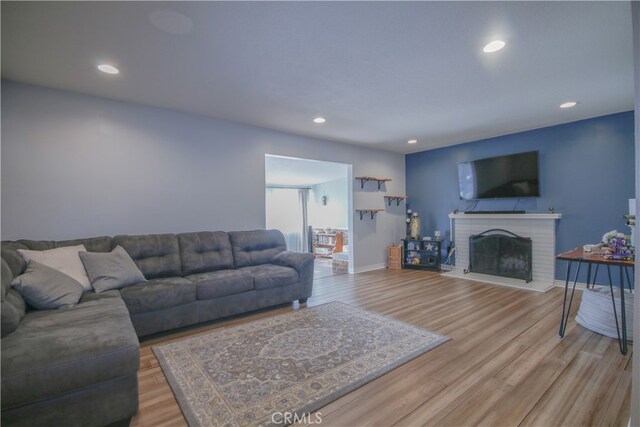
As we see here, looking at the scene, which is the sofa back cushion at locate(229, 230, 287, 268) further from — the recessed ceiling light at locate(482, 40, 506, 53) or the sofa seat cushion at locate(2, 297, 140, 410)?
the recessed ceiling light at locate(482, 40, 506, 53)

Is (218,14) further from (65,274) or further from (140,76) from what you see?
(65,274)

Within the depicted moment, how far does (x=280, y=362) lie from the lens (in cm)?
225

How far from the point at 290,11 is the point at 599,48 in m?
2.43

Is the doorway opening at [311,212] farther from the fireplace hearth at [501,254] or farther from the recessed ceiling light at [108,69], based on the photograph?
the recessed ceiling light at [108,69]

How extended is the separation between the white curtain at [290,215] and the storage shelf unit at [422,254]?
3.76 metres

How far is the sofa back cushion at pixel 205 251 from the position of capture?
11.1 ft

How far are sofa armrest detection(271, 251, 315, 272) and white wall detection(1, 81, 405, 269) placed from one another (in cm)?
78

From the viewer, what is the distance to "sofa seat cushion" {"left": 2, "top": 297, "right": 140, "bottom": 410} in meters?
1.36

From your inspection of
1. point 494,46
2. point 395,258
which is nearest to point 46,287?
point 494,46

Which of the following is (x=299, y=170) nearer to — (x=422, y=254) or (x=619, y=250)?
(x=422, y=254)

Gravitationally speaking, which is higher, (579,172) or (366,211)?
(579,172)

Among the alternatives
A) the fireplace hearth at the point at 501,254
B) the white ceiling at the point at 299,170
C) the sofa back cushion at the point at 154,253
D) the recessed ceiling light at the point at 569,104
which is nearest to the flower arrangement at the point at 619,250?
the recessed ceiling light at the point at 569,104

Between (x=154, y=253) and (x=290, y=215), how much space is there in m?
5.93

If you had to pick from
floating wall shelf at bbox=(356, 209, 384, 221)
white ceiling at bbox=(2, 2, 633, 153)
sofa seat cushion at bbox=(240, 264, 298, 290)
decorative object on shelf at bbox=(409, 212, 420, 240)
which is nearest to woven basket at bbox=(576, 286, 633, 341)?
white ceiling at bbox=(2, 2, 633, 153)
